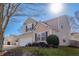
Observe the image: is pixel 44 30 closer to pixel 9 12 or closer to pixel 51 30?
pixel 51 30

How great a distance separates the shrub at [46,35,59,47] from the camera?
5.33ft

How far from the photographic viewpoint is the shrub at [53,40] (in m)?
1.63

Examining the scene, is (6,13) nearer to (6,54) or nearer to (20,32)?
(20,32)

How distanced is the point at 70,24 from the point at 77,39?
14 cm

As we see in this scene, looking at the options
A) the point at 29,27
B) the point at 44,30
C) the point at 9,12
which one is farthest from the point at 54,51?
the point at 9,12

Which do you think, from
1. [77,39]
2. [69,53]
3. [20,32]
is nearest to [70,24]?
[77,39]

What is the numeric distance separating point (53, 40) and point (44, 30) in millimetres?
120

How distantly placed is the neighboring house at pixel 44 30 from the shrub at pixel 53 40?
3 cm

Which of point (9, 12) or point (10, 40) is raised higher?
point (9, 12)

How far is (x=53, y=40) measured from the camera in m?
1.63

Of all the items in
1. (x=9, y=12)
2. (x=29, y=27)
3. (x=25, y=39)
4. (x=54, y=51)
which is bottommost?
(x=54, y=51)

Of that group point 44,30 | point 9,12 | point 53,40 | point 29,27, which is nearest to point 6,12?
point 9,12

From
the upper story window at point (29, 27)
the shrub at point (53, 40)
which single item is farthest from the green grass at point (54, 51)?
the upper story window at point (29, 27)

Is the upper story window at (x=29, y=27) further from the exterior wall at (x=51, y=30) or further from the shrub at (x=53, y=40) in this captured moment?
the shrub at (x=53, y=40)
